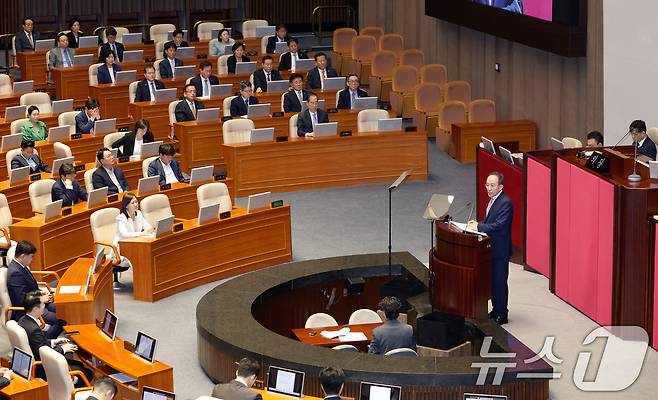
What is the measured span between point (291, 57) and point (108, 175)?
7.18 metres

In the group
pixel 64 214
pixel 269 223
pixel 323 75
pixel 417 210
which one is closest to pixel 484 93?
pixel 323 75

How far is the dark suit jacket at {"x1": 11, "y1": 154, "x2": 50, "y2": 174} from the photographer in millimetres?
15562

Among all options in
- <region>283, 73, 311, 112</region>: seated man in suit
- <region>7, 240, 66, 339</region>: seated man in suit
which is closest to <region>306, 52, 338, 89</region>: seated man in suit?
<region>283, 73, 311, 112</region>: seated man in suit

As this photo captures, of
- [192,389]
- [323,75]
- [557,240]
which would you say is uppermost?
[323,75]

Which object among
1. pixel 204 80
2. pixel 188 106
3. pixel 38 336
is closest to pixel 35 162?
pixel 188 106

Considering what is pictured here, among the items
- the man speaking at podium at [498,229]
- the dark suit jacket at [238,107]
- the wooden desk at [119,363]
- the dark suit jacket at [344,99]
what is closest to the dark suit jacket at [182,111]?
the dark suit jacket at [238,107]

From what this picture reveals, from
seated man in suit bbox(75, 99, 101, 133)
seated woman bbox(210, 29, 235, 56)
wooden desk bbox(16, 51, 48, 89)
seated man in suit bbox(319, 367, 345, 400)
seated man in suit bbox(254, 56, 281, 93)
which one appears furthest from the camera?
seated woman bbox(210, 29, 235, 56)

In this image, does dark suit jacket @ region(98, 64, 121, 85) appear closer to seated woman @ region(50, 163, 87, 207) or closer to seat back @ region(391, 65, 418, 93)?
seat back @ region(391, 65, 418, 93)

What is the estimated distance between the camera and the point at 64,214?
14.1 metres

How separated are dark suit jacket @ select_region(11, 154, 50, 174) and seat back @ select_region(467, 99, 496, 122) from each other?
21.8ft

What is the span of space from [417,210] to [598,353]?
221 inches

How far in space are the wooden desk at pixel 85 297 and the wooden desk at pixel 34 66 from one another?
9.85 metres

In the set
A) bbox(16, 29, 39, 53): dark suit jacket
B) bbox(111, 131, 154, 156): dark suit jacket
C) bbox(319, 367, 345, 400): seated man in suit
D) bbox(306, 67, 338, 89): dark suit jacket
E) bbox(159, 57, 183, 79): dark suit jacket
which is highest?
bbox(16, 29, 39, 53): dark suit jacket

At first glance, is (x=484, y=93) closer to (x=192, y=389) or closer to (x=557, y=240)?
(x=557, y=240)
